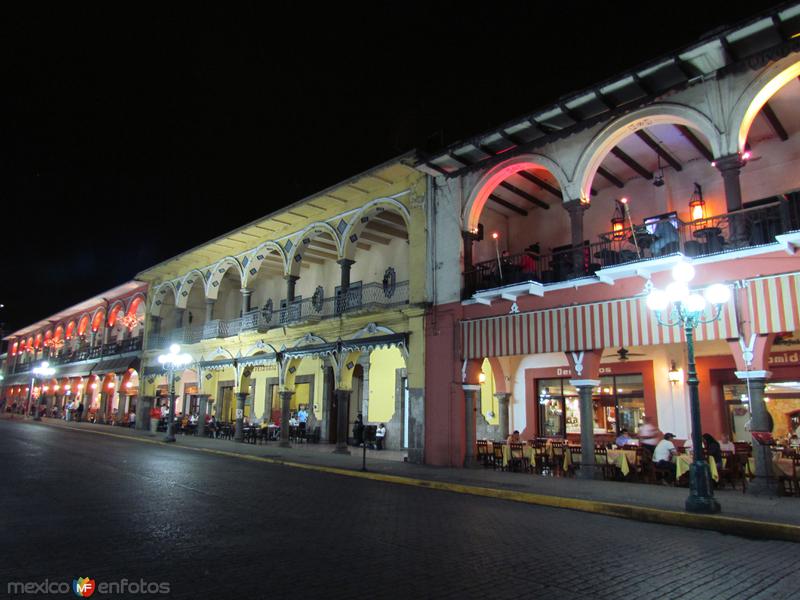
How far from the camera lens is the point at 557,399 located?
1844 centimetres

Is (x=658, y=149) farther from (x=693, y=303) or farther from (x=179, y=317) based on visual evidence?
(x=179, y=317)

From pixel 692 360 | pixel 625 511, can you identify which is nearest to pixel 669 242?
pixel 692 360

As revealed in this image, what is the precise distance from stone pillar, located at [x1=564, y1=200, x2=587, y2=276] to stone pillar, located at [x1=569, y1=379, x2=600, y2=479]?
9.15 feet

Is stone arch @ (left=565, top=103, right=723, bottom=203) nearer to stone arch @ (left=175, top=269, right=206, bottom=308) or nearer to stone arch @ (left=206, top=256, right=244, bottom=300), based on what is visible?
stone arch @ (left=206, top=256, right=244, bottom=300)

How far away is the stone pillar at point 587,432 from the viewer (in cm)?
1305

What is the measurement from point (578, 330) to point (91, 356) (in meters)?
35.5

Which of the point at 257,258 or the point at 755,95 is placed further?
the point at 257,258

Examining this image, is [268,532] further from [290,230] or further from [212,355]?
[212,355]

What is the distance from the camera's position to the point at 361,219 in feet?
64.3

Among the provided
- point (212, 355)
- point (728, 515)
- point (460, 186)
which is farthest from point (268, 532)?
point (212, 355)

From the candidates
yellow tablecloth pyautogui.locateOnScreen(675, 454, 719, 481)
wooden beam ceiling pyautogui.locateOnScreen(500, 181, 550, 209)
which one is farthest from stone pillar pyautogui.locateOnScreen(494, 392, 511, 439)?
yellow tablecloth pyautogui.locateOnScreen(675, 454, 719, 481)

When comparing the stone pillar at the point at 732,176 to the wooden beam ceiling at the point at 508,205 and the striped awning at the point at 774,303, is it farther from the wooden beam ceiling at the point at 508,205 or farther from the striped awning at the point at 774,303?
the wooden beam ceiling at the point at 508,205

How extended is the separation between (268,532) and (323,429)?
58.4ft

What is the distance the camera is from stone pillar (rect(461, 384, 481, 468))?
50.8 ft
